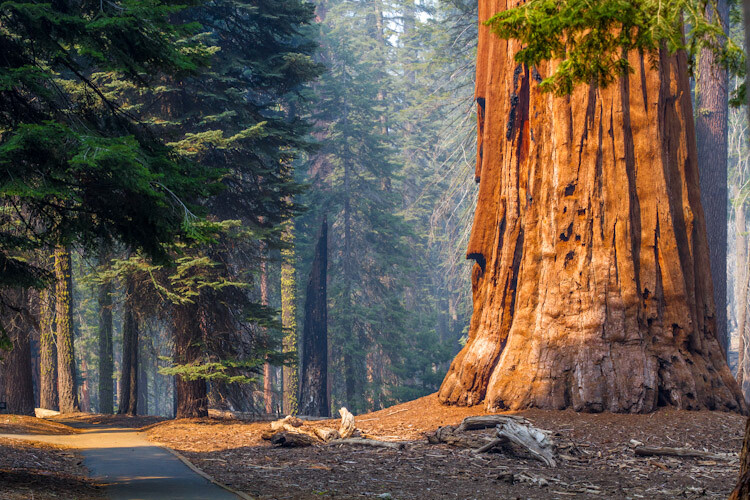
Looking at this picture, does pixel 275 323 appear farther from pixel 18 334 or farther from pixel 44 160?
pixel 44 160

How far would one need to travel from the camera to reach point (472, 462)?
8562mm

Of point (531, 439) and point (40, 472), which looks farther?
point (531, 439)

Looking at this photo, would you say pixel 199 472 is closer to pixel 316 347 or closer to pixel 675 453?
pixel 675 453

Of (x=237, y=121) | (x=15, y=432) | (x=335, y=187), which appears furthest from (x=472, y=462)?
(x=335, y=187)

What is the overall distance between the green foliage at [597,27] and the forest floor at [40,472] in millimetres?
6575

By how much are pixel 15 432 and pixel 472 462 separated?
9372 mm

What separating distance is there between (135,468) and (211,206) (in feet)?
28.5

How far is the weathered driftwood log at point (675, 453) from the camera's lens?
8.33m

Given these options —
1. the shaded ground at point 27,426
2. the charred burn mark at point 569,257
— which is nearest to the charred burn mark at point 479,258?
the charred burn mark at point 569,257

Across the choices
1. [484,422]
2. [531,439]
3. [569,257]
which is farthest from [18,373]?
[569,257]

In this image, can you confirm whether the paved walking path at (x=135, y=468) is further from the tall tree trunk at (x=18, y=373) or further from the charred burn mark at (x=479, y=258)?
the charred burn mark at (x=479, y=258)

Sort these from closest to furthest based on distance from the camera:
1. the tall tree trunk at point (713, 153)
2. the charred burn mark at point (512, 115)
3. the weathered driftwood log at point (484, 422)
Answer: the weathered driftwood log at point (484, 422) < the charred burn mark at point (512, 115) < the tall tree trunk at point (713, 153)

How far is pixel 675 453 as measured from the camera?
27.5ft

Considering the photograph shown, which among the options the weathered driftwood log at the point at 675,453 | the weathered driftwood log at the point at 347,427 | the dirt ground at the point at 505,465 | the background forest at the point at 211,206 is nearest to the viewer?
the dirt ground at the point at 505,465
